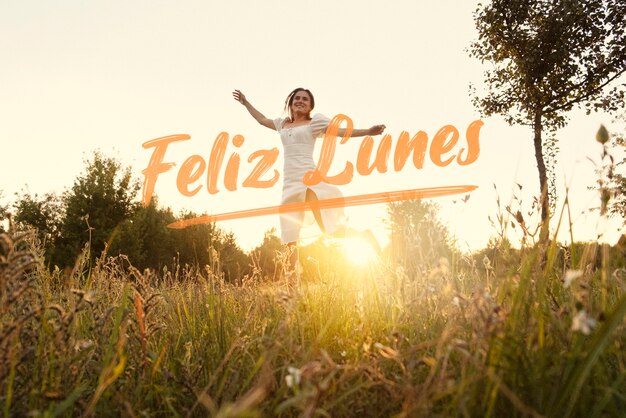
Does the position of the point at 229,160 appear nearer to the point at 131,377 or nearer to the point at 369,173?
the point at 369,173

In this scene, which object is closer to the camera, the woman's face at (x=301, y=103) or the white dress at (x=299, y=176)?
the white dress at (x=299, y=176)

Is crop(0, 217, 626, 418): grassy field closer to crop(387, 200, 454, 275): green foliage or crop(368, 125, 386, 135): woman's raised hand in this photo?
crop(387, 200, 454, 275): green foliage

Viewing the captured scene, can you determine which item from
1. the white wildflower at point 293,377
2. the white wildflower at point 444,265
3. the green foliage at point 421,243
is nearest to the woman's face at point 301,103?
the green foliage at point 421,243

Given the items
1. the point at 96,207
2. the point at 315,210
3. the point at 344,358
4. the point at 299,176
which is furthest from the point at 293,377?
the point at 96,207

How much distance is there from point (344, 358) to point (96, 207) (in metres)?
33.0

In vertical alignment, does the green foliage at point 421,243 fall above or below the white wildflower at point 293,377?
above

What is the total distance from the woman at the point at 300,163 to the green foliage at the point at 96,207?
24149 mm

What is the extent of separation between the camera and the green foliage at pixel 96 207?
97.2 ft

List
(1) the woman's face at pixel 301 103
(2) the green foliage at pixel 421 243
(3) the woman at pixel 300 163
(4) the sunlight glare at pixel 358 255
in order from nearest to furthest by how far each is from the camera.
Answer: (2) the green foliage at pixel 421 243, (4) the sunlight glare at pixel 358 255, (3) the woman at pixel 300 163, (1) the woman's face at pixel 301 103

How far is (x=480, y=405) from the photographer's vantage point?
52.4 inches

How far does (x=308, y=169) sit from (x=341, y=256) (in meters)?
3.19

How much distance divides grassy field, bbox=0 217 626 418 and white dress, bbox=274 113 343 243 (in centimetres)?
385

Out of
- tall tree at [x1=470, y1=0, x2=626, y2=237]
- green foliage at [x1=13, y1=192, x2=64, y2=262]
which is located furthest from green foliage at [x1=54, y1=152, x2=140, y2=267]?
tall tree at [x1=470, y1=0, x2=626, y2=237]

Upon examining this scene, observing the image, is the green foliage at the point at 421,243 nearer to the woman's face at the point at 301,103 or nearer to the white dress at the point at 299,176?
the white dress at the point at 299,176
